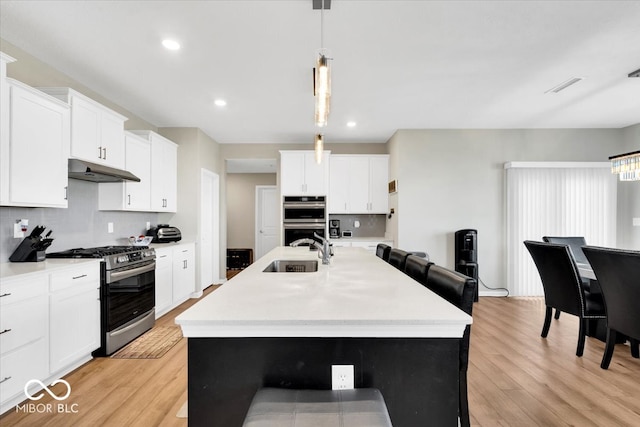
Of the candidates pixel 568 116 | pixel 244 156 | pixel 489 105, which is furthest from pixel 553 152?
pixel 244 156

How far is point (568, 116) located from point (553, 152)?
0.75 m

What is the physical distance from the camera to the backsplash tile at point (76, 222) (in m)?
2.48

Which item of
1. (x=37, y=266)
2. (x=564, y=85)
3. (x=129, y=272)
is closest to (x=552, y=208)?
(x=564, y=85)

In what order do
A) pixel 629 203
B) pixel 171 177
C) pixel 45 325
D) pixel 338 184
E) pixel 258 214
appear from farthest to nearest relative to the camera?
pixel 258 214
pixel 338 184
pixel 629 203
pixel 171 177
pixel 45 325

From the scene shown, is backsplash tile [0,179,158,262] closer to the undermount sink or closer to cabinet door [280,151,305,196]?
the undermount sink

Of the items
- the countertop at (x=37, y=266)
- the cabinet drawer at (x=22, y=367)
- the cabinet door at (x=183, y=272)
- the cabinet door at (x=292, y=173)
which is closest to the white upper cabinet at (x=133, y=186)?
the cabinet door at (x=183, y=272)

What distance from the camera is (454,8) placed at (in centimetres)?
208

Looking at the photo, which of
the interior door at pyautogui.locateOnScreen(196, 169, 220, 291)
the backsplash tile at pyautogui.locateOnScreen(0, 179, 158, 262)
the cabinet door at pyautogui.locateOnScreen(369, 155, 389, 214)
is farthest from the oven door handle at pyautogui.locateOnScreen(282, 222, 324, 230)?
the backsplash tile at pyautogui.locateOnScreen(0, 179, 158, 262)

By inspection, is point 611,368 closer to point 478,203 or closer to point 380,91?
point 478,203

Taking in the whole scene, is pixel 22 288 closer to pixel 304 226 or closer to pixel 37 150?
pixel 37 150

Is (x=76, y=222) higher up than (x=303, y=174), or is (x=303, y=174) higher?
(x=303, y=174)

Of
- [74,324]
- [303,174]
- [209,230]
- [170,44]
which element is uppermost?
[170,44]

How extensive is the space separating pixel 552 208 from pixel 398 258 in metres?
3.83

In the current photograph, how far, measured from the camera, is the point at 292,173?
17.8ft
